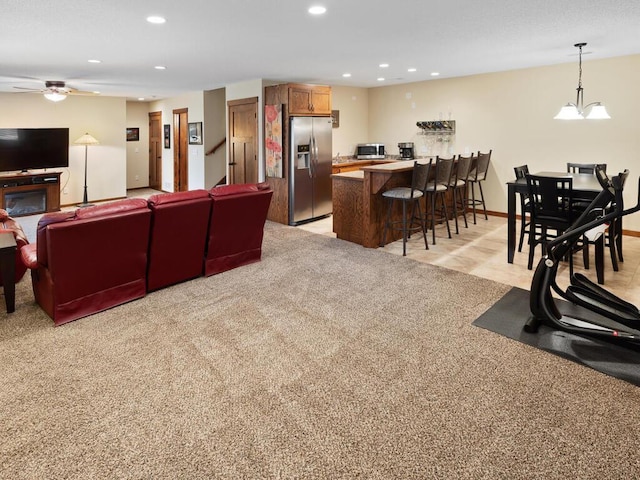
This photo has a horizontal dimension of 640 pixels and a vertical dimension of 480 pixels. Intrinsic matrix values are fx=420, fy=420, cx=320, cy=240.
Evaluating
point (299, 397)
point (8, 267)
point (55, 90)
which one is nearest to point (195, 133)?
point (55, 90)

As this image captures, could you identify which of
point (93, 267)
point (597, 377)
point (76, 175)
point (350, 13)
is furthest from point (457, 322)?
point (76, 175)

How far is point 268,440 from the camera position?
2.01m

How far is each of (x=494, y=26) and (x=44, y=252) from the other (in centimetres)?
427

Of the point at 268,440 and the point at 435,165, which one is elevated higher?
the point at 435,165

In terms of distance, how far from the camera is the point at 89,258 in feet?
10.9

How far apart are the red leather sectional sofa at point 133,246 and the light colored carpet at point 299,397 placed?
0.71 ft

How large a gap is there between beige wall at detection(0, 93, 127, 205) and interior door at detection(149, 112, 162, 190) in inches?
57.5

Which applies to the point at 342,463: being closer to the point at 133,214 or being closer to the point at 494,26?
the point at 133,214

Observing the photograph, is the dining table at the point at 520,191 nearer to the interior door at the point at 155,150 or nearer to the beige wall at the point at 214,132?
the beige wall at the point at 214,132

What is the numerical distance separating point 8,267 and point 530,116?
23.2 ft

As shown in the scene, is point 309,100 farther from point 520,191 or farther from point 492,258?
point 492,258

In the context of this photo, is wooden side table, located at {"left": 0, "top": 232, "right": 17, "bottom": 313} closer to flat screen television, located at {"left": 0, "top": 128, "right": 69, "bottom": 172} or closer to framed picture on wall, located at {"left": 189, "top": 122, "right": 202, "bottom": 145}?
flat screen television, located at {"left": 0, "top": 128, "right": 69, "bottom": 172}

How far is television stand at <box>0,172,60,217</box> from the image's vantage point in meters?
7.58

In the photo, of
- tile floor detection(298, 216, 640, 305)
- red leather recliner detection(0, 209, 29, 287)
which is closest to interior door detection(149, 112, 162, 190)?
tile floor detection(298, 216, 640, 305)
